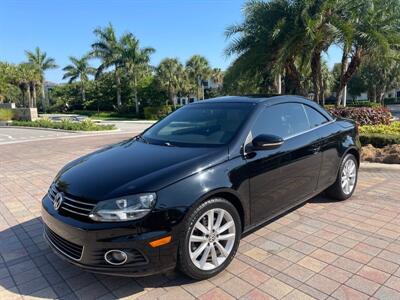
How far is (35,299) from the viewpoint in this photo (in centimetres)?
280

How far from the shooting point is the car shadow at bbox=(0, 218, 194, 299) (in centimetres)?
287

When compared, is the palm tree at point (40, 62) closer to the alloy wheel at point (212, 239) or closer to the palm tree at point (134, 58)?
the palm tree at point (134, 58)

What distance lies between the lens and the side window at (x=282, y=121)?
3586 millimetres

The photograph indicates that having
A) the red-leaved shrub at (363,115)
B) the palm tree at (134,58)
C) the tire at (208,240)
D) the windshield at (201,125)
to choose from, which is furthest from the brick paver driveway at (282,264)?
the palm tree at (134,58)

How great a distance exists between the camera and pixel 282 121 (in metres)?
3.88

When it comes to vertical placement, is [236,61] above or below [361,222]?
above

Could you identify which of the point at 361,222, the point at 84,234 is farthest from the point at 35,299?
the point at 361,222

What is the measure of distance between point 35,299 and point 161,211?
4.28 ft

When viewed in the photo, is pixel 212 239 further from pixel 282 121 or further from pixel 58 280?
pixel 282 121

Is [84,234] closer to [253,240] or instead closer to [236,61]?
[253,240]

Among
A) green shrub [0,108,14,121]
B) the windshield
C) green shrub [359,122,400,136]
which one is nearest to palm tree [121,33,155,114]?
green shrub [0,108,14,121]

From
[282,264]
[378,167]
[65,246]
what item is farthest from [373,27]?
[65,246]

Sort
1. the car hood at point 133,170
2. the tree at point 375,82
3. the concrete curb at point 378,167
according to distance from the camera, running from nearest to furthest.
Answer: the car hood at point 133,170, the concrete curb at point 378,167, the tree at point 375,82

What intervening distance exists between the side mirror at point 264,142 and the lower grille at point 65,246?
1.76 metres
